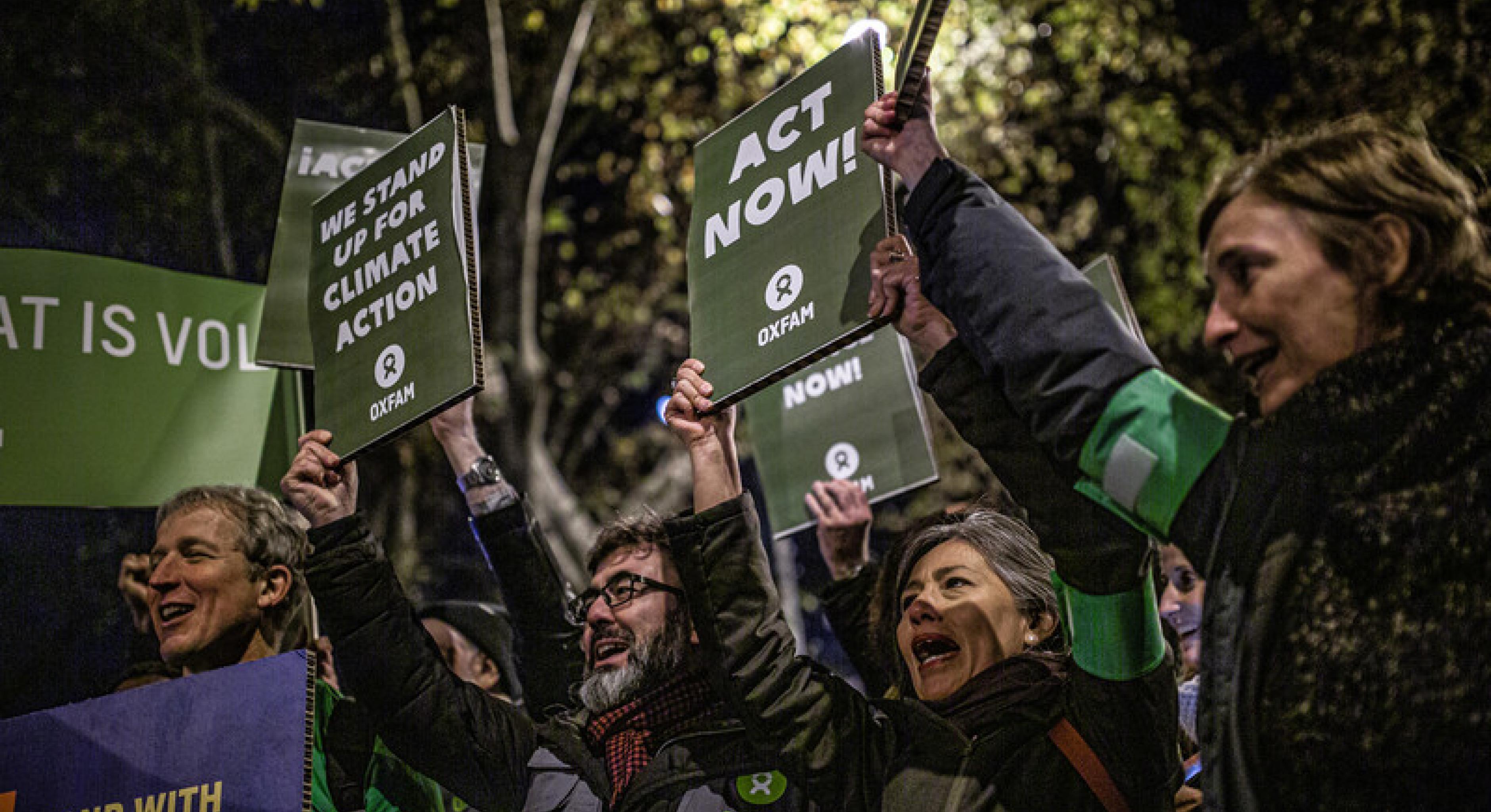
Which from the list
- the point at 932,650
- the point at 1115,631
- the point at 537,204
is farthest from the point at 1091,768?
the point at 537,204

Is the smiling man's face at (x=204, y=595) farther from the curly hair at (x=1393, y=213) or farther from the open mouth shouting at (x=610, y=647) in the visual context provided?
the curly hair at (x=1393, y=213)

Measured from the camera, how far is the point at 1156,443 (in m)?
1.89

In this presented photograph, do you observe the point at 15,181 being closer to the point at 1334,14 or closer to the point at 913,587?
the point at 913,587

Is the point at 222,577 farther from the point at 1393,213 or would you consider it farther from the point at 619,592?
the point at 1393,213

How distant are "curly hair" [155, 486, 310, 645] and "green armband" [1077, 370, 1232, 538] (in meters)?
2.86

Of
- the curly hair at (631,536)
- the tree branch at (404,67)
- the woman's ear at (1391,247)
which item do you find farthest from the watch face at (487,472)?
the tree branch at (404,67)

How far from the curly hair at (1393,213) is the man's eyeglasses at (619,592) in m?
2.25

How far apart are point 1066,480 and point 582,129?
10.0 m

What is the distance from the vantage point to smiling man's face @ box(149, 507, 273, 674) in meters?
4.08

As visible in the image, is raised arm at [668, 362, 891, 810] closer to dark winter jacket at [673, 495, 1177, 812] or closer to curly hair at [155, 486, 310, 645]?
dark winter jacket at [673, 495, 1177, 812]

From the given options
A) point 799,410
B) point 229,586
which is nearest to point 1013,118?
point 799,410

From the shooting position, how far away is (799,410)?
5.30 meters

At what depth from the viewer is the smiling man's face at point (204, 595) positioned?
408 centimetres

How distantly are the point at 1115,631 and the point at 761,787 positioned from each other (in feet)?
3.85
